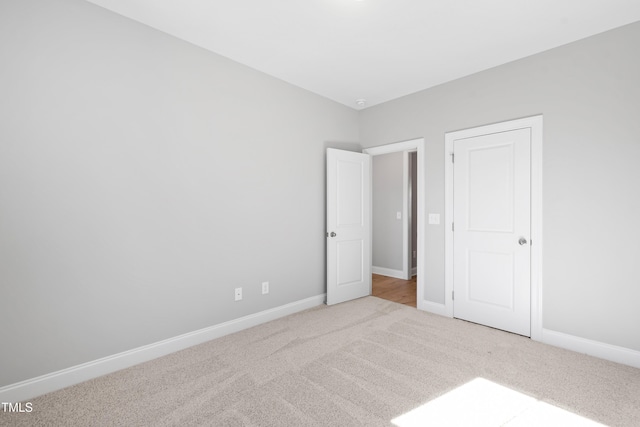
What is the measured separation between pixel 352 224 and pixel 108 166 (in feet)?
9.21

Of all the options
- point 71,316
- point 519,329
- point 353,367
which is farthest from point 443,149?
point 71,316

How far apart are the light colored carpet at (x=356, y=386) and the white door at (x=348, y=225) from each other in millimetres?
1103

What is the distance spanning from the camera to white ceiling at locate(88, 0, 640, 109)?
2176 mm

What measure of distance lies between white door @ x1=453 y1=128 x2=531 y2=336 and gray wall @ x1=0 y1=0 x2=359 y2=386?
6.69 ft

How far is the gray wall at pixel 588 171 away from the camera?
236cm

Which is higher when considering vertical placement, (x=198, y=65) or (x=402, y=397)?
(x=198, y=65)

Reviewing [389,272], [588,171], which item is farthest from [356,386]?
[389,272]

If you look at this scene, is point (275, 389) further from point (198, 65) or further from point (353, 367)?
point (198, 65)

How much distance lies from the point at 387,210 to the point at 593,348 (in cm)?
342

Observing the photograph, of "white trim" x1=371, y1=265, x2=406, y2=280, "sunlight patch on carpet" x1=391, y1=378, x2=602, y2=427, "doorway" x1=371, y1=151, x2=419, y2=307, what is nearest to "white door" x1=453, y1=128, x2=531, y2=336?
"sunlight patch on carpet" x1=391, y1=378, x2=602, y2=427

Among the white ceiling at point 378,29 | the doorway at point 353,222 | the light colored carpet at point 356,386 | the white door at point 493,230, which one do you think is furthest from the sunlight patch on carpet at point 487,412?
the white ceiling at point 378,29

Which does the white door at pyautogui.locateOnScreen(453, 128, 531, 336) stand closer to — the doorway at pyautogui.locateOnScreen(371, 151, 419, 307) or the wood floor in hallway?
the wood floor in hallway

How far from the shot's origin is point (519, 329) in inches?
115

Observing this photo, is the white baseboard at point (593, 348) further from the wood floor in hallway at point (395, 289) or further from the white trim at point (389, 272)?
the white trim at point (389, 272)
